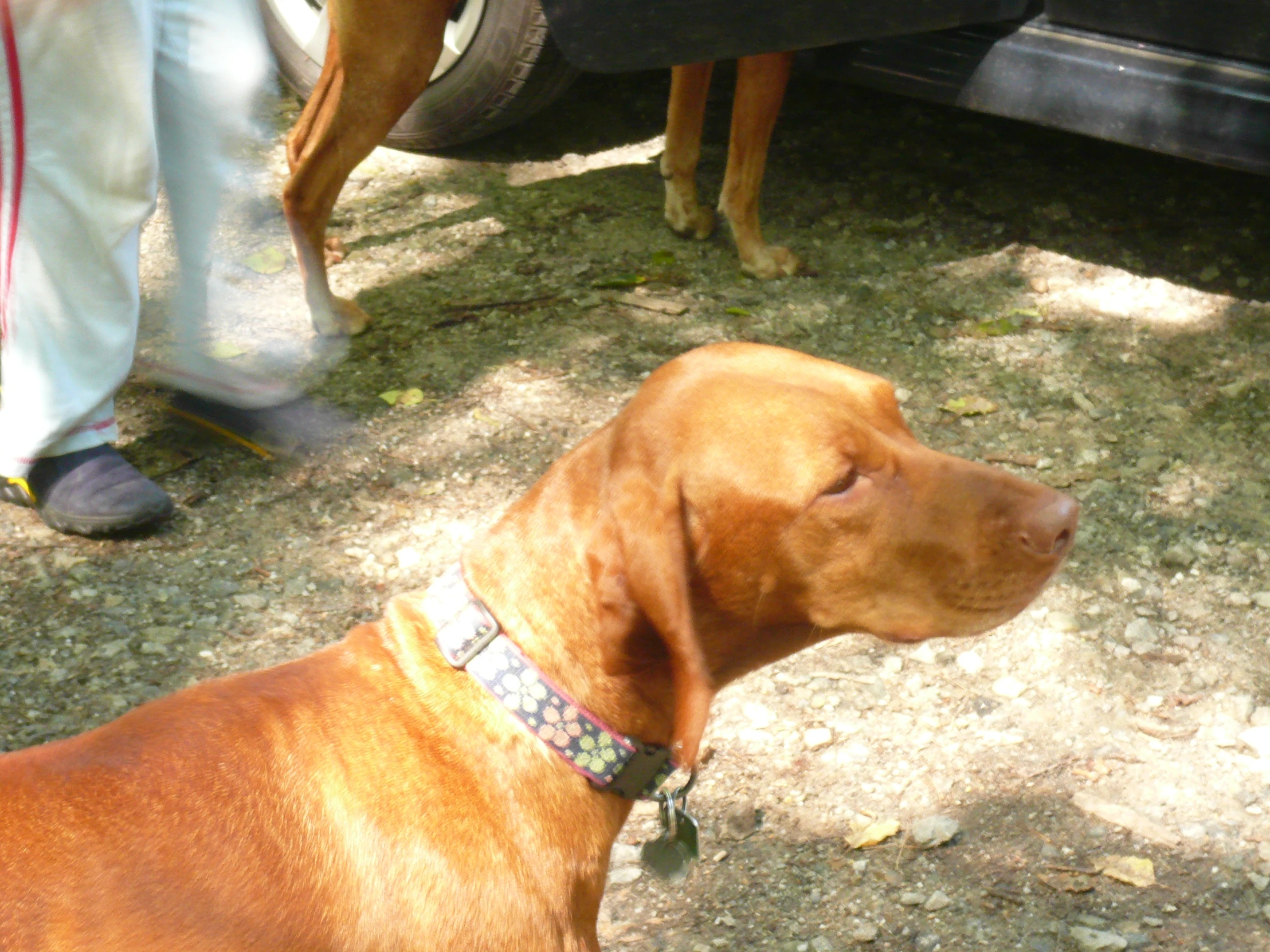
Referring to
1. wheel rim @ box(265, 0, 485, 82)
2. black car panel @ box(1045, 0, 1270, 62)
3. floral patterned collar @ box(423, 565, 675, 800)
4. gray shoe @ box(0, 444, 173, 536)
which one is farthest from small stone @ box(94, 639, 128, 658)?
black car panel @ box(1045, 0, 1270, 62)

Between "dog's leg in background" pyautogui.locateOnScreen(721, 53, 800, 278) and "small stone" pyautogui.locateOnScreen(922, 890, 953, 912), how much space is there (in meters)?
2.63

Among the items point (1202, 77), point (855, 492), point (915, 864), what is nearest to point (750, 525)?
point (855, 492)

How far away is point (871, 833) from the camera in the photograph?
2.66 metres

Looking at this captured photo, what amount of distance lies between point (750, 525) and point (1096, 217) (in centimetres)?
360

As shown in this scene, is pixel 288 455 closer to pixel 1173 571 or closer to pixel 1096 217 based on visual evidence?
pixel 1173 571

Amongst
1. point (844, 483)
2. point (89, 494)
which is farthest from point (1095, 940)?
point (89, 494)

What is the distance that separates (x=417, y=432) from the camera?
3934mm

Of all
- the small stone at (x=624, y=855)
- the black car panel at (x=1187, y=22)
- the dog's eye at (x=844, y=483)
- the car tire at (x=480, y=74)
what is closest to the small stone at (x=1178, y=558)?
the black car panel at (x=1187, y=22)

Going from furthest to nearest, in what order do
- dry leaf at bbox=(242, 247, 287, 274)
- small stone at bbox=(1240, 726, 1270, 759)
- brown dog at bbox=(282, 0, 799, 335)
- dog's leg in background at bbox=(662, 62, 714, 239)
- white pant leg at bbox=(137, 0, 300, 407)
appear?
1. dry leaf at bbox=(242, 247, 287, 274)
2. dog's leg in background at bbox=(662, 62, 714, 239)
3. brown dog at bbox=(282, 0, 799, 335)
4. white pant leg at bbox=(137, 0, 300, 407)
5. small stone at bbox=(1240, 726, 1270, 759)

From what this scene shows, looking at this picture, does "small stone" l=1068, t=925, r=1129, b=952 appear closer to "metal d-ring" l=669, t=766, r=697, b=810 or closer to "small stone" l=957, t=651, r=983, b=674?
"small stone" l=957, t=651, r=983, b=674

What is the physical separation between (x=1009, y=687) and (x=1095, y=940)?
28.3 inches

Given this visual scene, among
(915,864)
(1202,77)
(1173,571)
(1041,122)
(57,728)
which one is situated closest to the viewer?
(915,864)

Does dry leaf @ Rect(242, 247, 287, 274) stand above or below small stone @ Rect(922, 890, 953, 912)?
above

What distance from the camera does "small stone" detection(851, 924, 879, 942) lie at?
8.00 ft
